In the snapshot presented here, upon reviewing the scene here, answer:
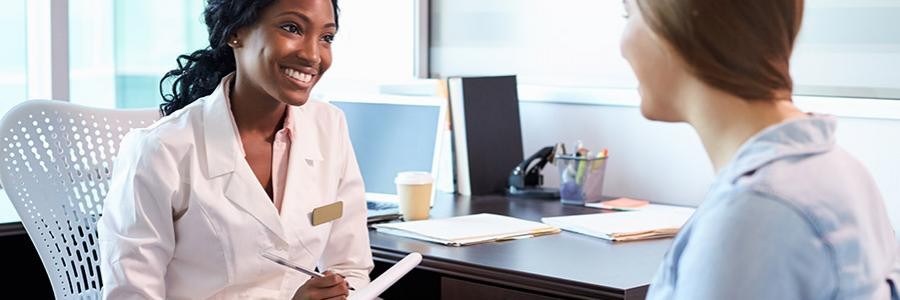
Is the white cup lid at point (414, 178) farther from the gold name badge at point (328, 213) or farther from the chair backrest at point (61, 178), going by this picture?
the chair backrest at point (61, 178)

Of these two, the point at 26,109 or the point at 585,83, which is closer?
the point at 26,109

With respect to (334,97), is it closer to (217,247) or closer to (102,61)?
(102,61)

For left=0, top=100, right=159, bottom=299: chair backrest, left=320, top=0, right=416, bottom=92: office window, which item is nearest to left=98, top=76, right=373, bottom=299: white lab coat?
left=0, top=100, right=159, bottom=299: chair backrest

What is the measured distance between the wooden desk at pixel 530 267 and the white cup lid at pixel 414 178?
0.55 ft

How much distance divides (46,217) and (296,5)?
0.53m

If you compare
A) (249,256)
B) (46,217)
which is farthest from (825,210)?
(46,217)

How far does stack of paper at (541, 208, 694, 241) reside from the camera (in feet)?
7.47

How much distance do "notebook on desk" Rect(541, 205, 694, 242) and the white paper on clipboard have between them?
0.46 m

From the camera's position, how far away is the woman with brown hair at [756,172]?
35.6 inches

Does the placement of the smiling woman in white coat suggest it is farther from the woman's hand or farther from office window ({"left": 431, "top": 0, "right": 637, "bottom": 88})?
office window ({"left": 431, "top": 0, "right": 637, "bottom": 88})

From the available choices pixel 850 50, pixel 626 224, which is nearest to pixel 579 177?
pixel 626 224

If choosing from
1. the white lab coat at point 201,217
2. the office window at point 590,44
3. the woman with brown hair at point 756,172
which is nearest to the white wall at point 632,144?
the office window at point 590,44

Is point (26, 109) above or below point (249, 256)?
above

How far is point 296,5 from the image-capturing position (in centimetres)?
193
